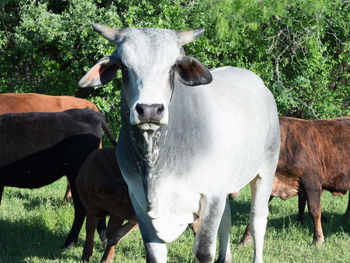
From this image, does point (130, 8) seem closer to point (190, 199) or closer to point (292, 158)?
point (292, 158)

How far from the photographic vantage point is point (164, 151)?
9.74ft

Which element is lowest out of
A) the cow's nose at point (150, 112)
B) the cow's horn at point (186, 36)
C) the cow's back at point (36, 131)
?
the cow's back at point (36, 131)

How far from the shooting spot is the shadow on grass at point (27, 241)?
4.80 meters

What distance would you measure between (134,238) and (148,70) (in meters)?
3.14

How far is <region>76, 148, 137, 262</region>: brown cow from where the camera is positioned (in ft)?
13.8

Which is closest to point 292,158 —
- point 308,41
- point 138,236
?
point 138,236

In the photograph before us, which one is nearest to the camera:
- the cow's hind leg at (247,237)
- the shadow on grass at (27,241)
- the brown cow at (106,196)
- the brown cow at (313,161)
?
the brown cow at (106,196)

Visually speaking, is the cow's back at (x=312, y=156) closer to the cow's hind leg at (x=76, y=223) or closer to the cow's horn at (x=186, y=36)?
the cow's hind leg at (x=76, y=223)

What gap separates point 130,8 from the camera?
13352mm

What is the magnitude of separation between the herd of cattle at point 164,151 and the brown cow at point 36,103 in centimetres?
272

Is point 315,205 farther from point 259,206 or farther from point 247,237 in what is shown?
point 259,206

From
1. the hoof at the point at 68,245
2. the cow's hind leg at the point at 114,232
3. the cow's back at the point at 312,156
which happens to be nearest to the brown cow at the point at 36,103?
the hoof at the point at 68,245

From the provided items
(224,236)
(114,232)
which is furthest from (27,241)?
(224,236)

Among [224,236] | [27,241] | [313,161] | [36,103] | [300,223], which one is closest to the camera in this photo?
[224,236]
